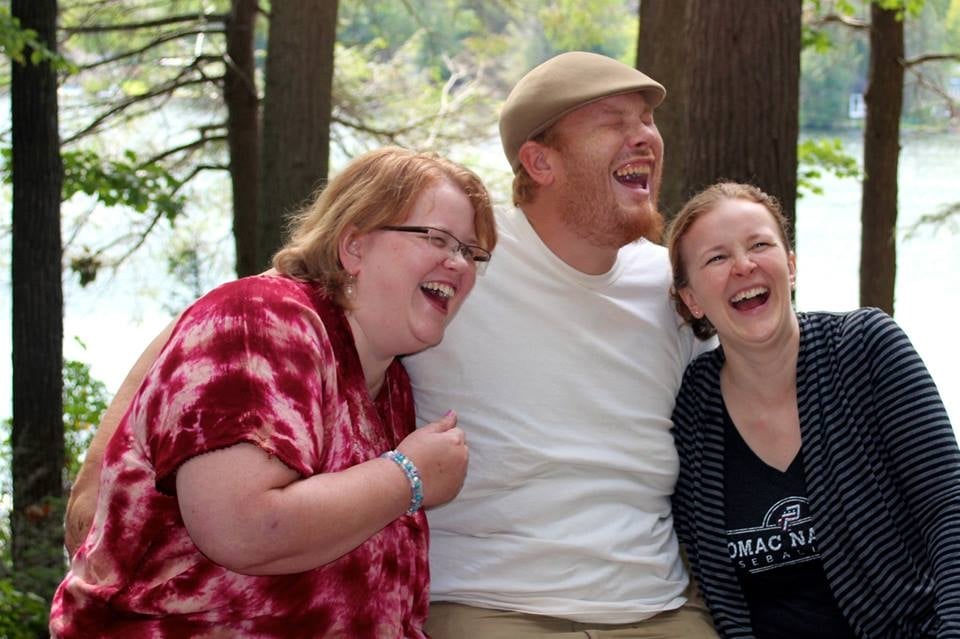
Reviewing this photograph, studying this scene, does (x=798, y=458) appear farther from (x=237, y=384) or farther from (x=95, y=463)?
(x=95, y=463)

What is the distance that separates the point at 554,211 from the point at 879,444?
40.8 inches

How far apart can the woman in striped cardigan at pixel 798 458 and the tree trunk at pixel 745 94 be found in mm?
1363

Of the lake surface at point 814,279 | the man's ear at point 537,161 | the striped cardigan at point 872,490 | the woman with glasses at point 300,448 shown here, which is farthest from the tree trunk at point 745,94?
the lake surface at point 814,279

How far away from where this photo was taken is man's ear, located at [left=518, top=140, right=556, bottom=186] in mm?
3172

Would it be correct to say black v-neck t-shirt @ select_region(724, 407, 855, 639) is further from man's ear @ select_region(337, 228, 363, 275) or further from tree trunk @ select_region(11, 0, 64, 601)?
tree trunk @ select_region(11, 0, 64, 601)

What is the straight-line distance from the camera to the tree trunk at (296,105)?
8.46 metres

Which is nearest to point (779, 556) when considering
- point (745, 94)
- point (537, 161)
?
point (537, 161)

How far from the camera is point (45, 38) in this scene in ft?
23.8

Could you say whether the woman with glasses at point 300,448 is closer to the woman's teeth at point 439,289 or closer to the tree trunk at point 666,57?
the woman's teeth at point 439,289

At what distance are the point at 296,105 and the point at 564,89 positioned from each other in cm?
Result: 575

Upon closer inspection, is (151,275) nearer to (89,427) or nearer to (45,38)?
(89,427)

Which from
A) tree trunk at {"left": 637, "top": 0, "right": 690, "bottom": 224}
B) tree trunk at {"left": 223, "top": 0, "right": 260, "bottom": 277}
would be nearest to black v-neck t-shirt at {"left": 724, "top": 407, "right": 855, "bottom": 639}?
tree trunk at {"left": 637, "top": 0, "right": 690, "bottom": 224}

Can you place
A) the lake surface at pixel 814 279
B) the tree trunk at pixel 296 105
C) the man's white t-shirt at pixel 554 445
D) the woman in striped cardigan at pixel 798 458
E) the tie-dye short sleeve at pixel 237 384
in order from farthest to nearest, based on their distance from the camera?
the lake surface at pixel 814 279 → the tree trunk at pixel 296 105 → the man's white t-shirt at pixel 554 445 → the woman in striped cardigan at pixel 798 458 → the tie-dye short sleeve at pixel 237 384

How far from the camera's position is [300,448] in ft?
6.51
